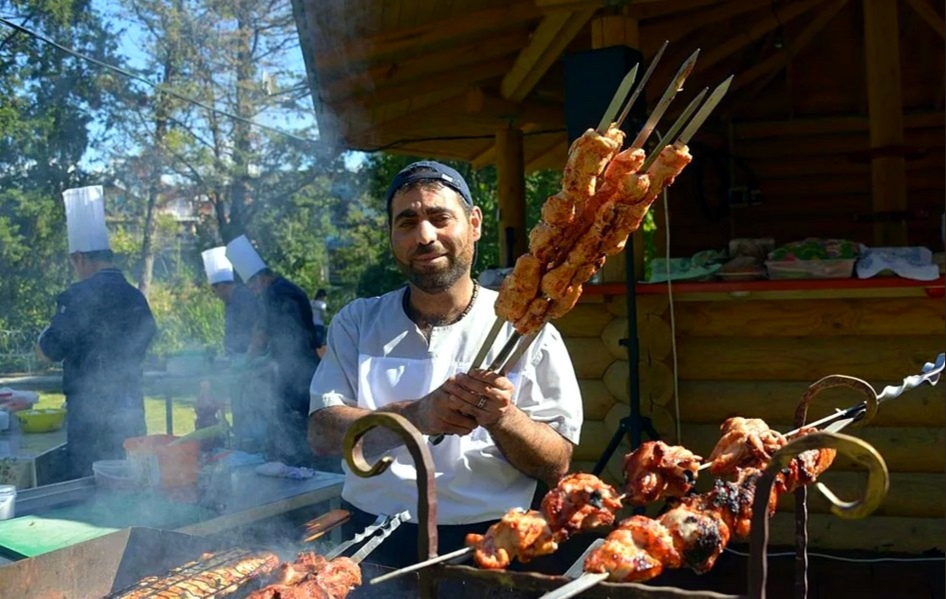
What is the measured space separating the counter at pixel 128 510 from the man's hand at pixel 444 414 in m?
1.50

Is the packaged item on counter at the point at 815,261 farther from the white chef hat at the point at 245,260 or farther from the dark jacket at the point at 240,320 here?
the dark jacket at the point at 240,320

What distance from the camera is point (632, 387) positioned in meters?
5.07

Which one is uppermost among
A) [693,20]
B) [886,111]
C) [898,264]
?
[693,20]

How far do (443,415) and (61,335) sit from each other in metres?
4.96

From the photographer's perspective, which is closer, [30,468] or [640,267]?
[30,468]

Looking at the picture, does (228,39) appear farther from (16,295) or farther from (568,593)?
(568,593)

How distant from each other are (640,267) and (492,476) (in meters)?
3.49

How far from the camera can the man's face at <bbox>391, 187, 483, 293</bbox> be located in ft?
9.00

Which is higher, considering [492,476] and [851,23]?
[851,23]

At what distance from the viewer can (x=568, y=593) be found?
134 cm

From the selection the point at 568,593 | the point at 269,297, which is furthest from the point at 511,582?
the point at 269,297

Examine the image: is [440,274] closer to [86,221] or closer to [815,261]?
[815,261]

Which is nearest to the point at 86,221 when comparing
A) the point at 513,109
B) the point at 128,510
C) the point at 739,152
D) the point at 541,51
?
the point at 128,510

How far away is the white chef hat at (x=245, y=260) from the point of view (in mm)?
7906
